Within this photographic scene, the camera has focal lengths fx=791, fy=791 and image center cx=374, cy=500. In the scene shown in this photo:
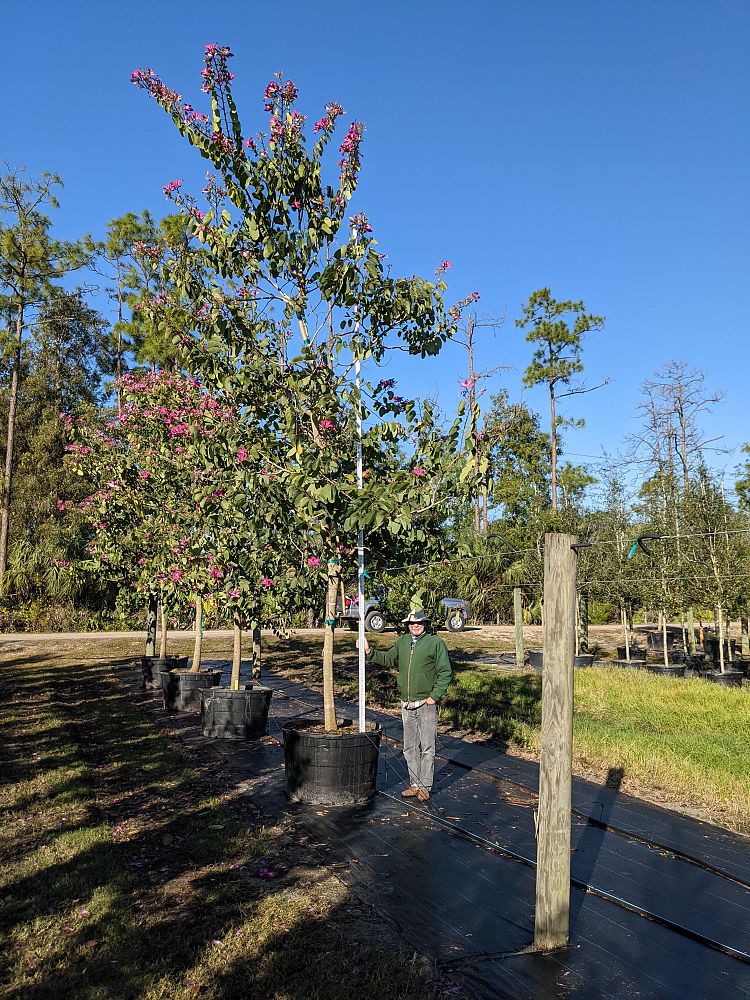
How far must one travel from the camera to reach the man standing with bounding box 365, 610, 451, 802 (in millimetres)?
7109

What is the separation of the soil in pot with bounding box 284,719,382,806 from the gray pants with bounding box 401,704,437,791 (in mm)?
322

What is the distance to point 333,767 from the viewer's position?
6.95m

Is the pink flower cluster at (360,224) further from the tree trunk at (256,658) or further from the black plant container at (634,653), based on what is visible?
the black plant container at (634,653)

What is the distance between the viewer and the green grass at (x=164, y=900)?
364cm

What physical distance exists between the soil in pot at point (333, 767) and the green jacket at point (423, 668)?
1.76ft

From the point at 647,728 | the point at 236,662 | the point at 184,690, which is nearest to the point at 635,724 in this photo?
the point at 647,728

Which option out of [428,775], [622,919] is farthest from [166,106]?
[622,919]

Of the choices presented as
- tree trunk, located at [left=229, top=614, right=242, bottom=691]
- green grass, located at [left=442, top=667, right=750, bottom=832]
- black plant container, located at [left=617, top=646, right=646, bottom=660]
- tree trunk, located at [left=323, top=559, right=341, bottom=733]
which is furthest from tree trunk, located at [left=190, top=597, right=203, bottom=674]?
black plant container, located at [left=617, top=646, right=646, bottom=660]

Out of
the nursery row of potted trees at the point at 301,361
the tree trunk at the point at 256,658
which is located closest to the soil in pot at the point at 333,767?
the nursery row of potted trees at the point at 301,361

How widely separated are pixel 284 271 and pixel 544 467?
32.2 meters

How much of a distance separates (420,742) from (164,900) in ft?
10.1

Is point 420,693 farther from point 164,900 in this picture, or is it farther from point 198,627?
point 198,627

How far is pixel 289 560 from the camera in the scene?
27.1 feet

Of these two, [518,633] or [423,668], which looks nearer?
[423,668]
